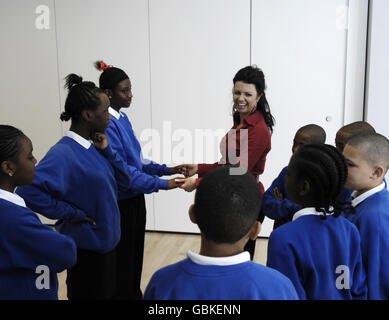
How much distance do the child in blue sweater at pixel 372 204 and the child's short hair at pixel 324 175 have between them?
183 mm

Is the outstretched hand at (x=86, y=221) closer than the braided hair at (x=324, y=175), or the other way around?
the braided hair at (x=324, y=175)

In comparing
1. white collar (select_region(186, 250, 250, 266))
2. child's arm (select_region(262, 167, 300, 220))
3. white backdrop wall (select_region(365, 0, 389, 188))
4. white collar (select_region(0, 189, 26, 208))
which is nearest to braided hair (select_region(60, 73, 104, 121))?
white collar (select_region(0, 189, 26, 208))

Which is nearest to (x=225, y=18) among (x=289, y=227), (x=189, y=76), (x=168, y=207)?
(x=189, y=76)

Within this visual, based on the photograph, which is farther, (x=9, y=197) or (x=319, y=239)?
(x=9, y=197)

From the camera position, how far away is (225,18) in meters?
3.22

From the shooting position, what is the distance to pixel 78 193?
1655 mm

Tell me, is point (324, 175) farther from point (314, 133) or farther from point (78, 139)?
point (78, 139)

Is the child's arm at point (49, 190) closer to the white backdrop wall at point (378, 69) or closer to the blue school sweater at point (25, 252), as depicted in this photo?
the blue school sweater at point (25, 252)

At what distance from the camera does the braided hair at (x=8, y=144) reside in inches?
50.6

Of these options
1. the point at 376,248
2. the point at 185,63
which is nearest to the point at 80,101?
the point at 376,248

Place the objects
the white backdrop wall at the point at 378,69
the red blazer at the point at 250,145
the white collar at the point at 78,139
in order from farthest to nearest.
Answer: the white backdrop wall at the point at 378,69, the red blazer at the point at 250,145, the white collar at the point at 78,139

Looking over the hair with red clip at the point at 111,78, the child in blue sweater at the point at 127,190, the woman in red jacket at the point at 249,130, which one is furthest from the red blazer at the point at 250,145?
the hair with red clip at the point at 111,78

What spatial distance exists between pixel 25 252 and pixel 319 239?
892mm

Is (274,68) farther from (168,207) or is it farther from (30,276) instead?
(30,276)
